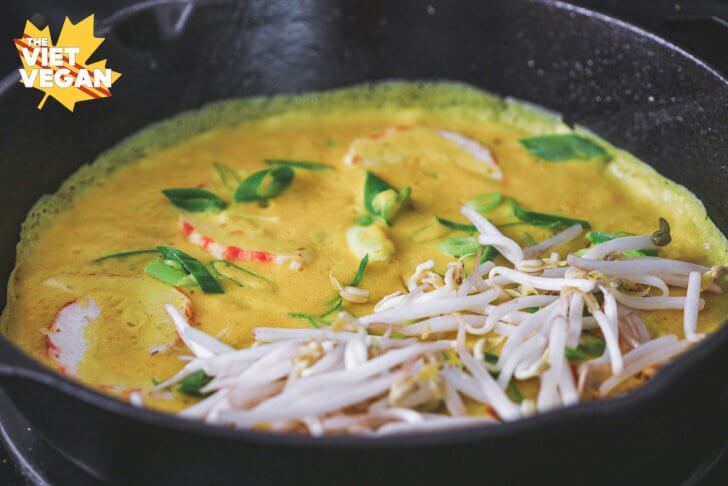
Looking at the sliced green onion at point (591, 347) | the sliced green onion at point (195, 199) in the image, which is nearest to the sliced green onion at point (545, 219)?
the sliced green onion at point (591, 347)

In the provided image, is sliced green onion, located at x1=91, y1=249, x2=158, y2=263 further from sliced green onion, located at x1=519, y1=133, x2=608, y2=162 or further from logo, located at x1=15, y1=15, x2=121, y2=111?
sliced green onion, located at x1=519, y1=133, x2=608, y2=162

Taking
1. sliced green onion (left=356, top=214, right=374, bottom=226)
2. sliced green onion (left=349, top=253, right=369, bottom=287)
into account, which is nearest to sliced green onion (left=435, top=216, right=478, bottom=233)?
sliced green onion (left=356, top=214, right=374, bottom=226)

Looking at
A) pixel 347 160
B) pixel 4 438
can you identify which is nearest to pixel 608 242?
pixel 347 160

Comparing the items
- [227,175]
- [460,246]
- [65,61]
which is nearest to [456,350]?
[460,246]

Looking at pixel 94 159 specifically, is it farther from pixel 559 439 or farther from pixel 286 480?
pixel 559 439

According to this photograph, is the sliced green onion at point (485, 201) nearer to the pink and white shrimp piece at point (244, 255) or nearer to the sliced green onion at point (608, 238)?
the sliced green onion at point (608, 238)
